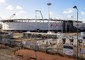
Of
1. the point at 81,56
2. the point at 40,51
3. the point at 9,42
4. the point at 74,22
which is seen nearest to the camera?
the point at 81,56

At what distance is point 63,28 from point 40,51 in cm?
8751

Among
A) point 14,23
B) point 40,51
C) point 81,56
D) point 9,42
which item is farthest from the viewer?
point 14,23

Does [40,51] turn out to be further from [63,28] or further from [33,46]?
[63,28]

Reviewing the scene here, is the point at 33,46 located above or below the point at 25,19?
below

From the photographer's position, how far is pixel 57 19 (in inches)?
5059

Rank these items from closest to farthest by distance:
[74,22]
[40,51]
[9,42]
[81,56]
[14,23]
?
[81,56] < [40,51] < [9,42] < [14,23] < [74,22]

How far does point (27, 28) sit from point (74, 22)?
33.0m

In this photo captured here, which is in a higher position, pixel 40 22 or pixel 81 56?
pixel 40 22

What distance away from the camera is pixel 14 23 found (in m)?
121

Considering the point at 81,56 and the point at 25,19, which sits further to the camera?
the point at 25,19

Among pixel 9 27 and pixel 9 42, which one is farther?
pixel 9 27

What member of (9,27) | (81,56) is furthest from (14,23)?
(81,56)

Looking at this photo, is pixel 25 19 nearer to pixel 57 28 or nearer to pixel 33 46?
pixel 57 28

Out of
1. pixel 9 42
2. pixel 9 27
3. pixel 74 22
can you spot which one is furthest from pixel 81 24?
pixel 9 42
